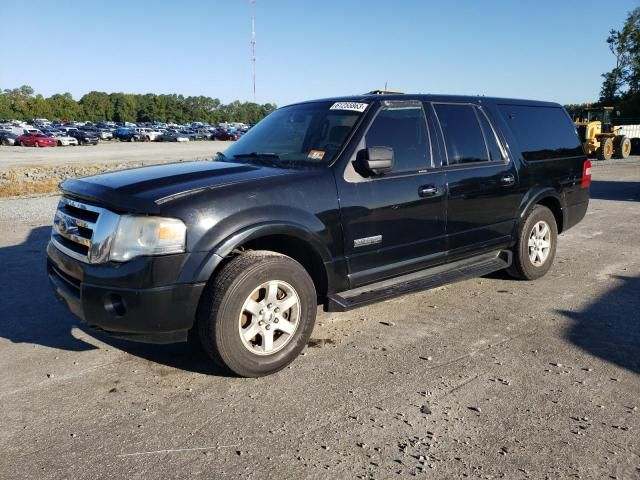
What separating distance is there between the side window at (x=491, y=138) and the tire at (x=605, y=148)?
21.4 metres

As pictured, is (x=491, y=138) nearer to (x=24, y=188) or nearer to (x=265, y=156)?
(x=265, y=156)

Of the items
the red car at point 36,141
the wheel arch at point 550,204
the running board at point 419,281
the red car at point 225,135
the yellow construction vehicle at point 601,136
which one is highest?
the red car at point 225,135

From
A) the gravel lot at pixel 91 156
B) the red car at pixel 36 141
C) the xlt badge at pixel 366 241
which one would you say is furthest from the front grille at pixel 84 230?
the red car at pixel 36 141

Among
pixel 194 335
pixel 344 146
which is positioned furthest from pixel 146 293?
pixel 344 146

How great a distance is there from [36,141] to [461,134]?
52181mm

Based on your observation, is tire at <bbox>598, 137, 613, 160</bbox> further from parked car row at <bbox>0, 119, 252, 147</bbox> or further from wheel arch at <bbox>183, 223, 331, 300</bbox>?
parked car row at <bbox>0, 119, 252, 147</bbox>

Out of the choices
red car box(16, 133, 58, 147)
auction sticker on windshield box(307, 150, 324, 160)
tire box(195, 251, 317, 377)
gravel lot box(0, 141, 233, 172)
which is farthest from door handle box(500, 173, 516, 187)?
red car box(16, 133, 58, 147)

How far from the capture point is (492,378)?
11.7 feet

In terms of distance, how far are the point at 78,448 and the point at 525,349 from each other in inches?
120

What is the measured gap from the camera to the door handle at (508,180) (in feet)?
17.0

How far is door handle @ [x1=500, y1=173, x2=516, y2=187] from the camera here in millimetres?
5180

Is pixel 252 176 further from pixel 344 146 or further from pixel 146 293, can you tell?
pixel 146 293

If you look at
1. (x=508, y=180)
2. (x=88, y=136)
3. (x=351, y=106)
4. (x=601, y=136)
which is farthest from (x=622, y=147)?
(x=88, y=136)

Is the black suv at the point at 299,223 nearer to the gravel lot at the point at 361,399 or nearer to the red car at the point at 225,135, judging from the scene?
the gravel lot at the point at 361,399
